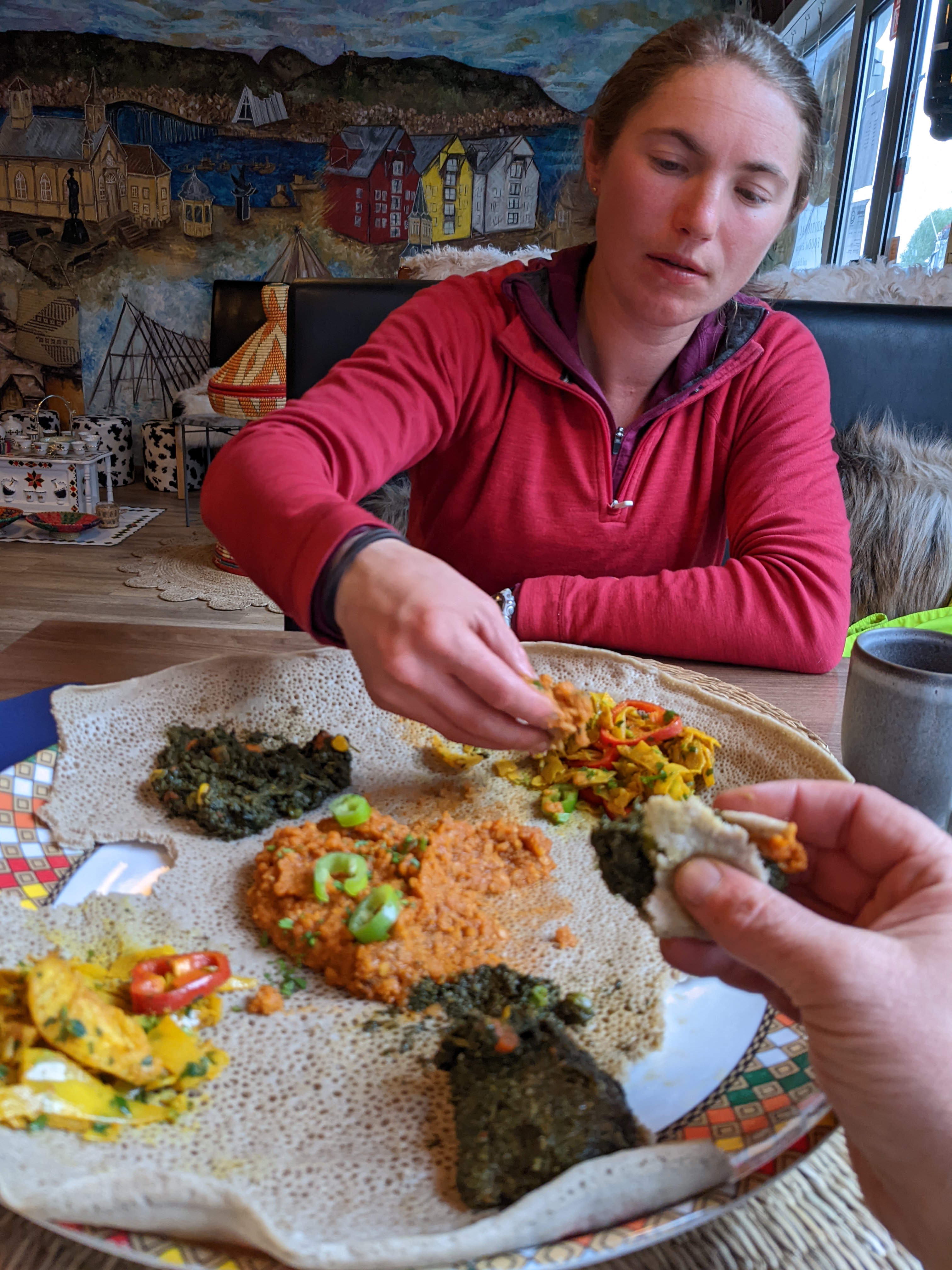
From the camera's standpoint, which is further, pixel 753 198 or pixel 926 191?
pixel 926 191

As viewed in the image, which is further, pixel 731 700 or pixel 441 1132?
pixel 731 700

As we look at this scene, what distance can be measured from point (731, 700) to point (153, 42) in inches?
290

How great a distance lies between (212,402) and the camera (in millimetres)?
5414

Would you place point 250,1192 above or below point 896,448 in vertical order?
below

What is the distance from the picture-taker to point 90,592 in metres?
4.45

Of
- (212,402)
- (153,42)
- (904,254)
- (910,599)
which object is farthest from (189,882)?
(153,42)

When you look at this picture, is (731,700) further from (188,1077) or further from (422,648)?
(188,1077)

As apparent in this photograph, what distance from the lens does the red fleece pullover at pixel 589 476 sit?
4.23 ft

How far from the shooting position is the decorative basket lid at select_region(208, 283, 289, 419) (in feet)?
17.4

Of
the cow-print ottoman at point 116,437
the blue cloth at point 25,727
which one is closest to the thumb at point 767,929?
the blue cloth at point 25,727

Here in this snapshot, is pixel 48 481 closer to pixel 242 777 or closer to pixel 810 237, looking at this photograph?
pixel 810 237

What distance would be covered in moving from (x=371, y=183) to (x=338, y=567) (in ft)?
21.9

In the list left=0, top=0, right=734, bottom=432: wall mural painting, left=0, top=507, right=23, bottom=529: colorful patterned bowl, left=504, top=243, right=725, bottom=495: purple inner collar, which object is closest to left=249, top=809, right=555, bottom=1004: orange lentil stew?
left=504, top=243, right=725, bottom=495: purple inner collar

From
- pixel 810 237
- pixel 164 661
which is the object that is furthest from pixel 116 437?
pixel 164 661
